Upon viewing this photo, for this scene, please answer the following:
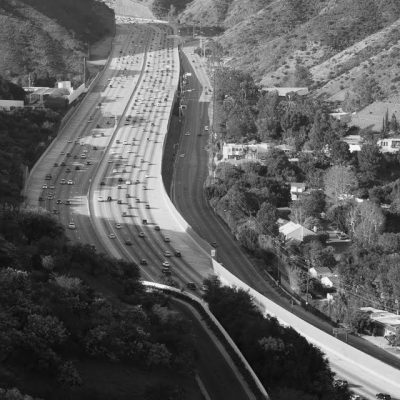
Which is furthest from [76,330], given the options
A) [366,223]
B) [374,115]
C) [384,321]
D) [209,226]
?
[374,115]

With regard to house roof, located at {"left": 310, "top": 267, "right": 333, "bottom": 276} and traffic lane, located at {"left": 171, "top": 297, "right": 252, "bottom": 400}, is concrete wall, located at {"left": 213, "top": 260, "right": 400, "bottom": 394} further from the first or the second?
house roof, located at {"left": 310, "top": 267, "right": 333, "bottom": 276}

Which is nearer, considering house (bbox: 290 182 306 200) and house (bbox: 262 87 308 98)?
house (bbox: 290 182 306 200)

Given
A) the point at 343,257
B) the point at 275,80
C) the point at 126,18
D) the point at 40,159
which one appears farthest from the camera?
the point at 126,18

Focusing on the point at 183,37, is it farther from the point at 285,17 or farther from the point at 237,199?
the point at 237,199

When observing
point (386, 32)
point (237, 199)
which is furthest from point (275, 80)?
point (237, 199)

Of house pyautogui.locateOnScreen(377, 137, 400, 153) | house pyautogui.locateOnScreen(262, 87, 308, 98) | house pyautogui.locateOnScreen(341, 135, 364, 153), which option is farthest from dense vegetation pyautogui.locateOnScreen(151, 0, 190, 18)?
house pyautogui.locateOnScreen(377, 137, 400, 153)
